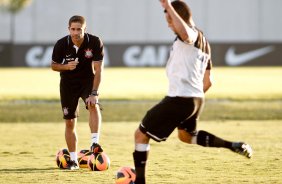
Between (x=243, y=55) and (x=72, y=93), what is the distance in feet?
135

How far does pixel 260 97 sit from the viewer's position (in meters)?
27.0

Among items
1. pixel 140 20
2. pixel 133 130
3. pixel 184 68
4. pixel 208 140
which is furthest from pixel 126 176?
pixel 140 20

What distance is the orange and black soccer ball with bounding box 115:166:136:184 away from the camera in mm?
9609

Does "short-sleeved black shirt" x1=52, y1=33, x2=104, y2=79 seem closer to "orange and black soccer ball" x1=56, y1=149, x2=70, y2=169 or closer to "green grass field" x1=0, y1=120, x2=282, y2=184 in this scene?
"orange and black soccer ball" x1=56, y1=149, x2=70, y2=169

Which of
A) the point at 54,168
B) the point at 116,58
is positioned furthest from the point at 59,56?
the point at 116,58

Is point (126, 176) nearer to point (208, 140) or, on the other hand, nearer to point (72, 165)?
point (208, 140)

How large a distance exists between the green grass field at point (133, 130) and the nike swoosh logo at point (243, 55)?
1566cm

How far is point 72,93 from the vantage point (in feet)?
38.3

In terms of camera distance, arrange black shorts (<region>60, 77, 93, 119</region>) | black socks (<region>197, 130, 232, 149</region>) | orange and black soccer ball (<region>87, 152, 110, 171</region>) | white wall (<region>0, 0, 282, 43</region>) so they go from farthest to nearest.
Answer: white wall (<region>0, 0, 282, 43</region>) < black shorts (<region>60, 77, 93, 119</region>) < orange and black soccer ball (<region>87, 152, 110, 171</region>) < black socks (<region>197, 130, 232, 149</region>)

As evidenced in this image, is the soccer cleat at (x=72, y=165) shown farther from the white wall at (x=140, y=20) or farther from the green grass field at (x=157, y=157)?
the white wall at (x=140, y=20)

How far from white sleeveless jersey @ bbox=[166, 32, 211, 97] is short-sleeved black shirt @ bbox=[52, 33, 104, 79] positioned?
9.43 feet

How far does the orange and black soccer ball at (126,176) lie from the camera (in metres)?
9.61

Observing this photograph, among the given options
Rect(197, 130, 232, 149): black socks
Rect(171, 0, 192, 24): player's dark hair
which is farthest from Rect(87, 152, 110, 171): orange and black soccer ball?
Rect(171, 0, 192, 24): player's dark hair

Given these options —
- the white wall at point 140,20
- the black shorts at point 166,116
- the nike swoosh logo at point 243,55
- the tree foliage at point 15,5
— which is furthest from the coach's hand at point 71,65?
the white wall at point 140,20
